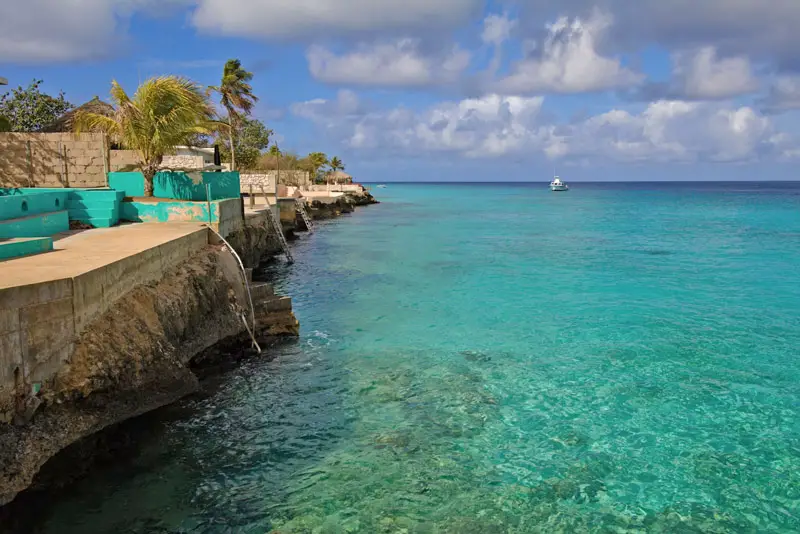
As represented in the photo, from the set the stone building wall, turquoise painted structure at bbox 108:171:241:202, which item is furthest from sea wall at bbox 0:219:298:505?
the stone building wall

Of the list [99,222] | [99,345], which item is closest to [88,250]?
[99,345]

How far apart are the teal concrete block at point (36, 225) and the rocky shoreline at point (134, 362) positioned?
3.38 m

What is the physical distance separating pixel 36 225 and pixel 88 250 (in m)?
3.55

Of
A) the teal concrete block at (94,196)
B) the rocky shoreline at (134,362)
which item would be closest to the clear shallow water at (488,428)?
the rocky shoreline at (134,362)

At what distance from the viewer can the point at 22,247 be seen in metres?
10.0

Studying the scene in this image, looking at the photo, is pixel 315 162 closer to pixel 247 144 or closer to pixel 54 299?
pixel 247 144

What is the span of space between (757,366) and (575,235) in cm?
2914

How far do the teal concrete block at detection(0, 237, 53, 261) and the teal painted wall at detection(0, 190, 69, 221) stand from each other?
9.25 feet

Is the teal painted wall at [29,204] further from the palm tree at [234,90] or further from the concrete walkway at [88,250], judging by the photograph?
the palm tree at [234,90]

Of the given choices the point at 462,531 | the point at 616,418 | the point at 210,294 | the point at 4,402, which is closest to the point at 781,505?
the point at 616,418

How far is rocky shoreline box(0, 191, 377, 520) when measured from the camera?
23.1ft

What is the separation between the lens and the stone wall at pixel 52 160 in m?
21.0

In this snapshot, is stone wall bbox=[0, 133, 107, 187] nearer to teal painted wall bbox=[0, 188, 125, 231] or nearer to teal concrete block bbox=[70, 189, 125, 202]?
teal painted wall bbox=[0, 188, 125, 231]

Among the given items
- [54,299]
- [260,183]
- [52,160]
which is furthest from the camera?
[260,183]
